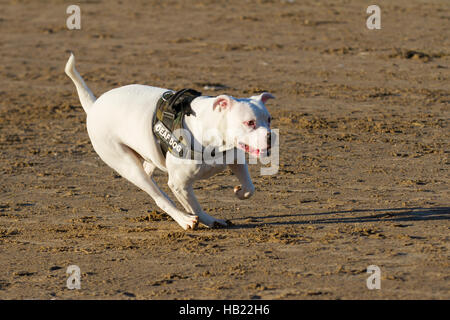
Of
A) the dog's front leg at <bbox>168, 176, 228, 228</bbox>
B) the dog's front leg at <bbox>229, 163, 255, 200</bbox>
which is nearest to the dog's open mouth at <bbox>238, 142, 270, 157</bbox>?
the dog's front leg at <bbox>229, 163, 255, 200</bbox>

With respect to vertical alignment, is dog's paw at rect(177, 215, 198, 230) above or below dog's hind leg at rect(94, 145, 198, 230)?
below

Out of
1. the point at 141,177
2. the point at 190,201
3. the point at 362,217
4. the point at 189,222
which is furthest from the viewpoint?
the point at 362,217

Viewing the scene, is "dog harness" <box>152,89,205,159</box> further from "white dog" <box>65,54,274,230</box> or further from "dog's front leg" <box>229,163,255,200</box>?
"dog's front leg" <box>229,163,255,200</box>

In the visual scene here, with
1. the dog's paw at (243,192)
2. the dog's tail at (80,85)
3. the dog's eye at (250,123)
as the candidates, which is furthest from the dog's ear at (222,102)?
the dog's tail at (80,85)

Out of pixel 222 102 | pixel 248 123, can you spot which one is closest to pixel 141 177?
pixel 222 102

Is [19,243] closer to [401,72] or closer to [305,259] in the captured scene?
[305,259]

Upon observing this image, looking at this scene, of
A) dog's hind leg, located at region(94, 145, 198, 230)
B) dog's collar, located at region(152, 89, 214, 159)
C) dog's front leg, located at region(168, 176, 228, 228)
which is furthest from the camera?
dog's hind leg, located at region(94, 145, 198, 230)

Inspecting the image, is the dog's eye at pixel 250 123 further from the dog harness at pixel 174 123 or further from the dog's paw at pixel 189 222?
the dog's paw at pixel 189 222

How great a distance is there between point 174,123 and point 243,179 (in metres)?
0.92

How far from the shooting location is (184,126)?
23.4 feet

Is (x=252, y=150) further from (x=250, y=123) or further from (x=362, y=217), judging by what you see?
(x=362, y=217)

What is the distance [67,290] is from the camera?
6.53m

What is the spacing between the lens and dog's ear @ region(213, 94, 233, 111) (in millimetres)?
6672

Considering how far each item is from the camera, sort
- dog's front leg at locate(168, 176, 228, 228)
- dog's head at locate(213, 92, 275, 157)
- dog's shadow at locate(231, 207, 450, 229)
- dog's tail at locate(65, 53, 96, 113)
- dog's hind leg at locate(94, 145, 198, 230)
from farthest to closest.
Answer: dog's tail at locate(65, 53, 96, 113) → dog's shadow at locate(231, 207, 450, 229) → dog's hind leg at locate(94, 145, 198, 230) → dog's front leg at locate(168, 176, 228, 228) → dog's head at locate(213, 92, 275, 157)
